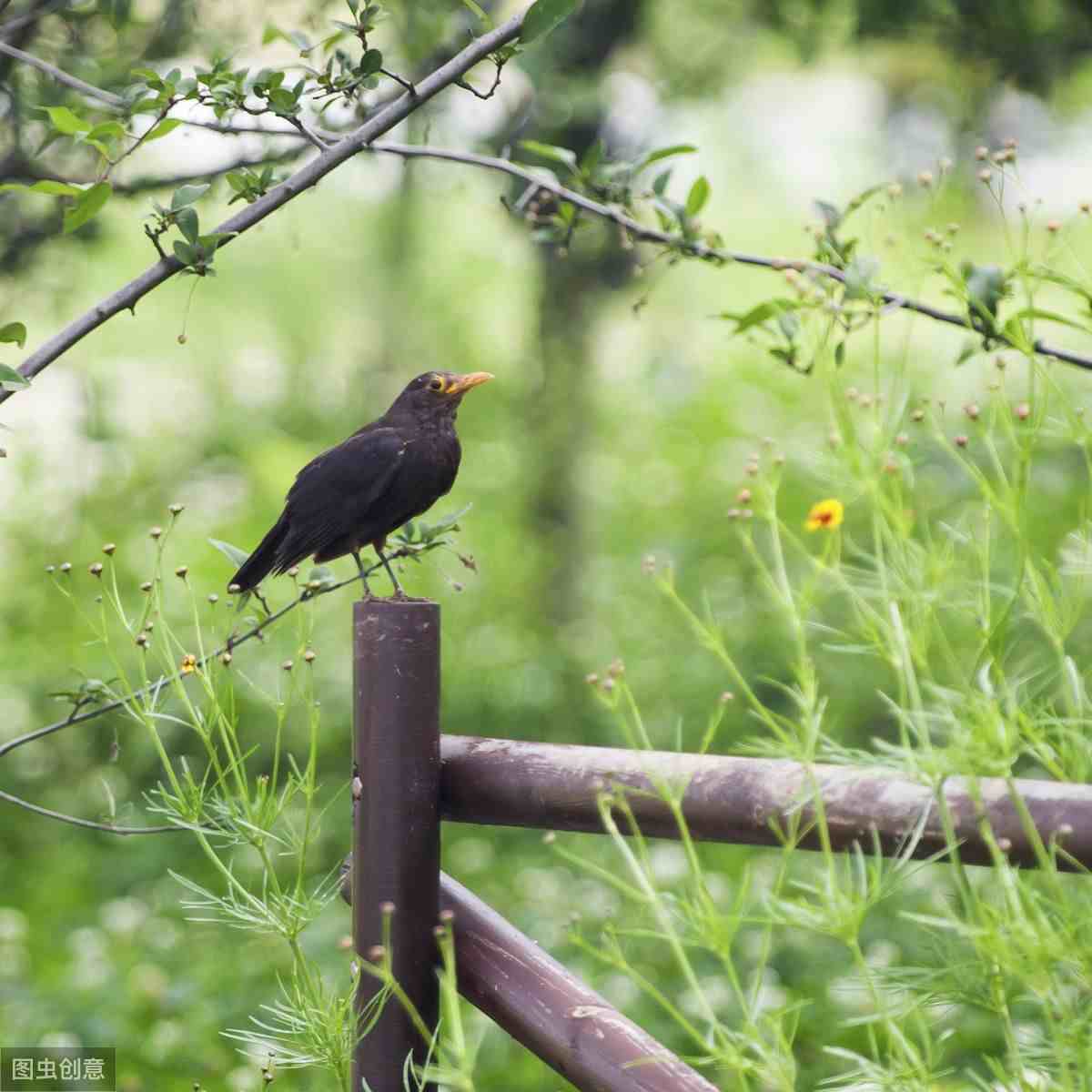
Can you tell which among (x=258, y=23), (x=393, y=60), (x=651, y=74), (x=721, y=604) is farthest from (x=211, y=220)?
(x=721, y=604)

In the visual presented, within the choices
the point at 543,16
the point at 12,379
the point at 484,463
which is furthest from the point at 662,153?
the point at 484,463

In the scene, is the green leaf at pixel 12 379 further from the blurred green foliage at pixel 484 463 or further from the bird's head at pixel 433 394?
the bird's head at pixel 433 394

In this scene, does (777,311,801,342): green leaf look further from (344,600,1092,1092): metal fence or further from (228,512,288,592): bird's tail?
(228,512,288,592): bird's tail

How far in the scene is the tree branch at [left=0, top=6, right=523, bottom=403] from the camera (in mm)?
1492

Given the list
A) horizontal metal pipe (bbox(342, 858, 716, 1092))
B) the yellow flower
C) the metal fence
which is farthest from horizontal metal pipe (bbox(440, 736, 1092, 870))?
the yellow flower

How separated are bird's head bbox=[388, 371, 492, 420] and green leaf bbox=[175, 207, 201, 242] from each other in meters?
0.70

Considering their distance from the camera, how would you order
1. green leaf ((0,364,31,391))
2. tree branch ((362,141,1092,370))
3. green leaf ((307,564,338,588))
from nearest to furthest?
green leaf ((0,364,31,391))
tree branch ((362,141,1092,370))
green leaf ((307,564,338,588))

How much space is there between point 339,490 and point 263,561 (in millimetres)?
148

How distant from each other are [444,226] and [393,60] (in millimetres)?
3980

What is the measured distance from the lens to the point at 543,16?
1.48 m

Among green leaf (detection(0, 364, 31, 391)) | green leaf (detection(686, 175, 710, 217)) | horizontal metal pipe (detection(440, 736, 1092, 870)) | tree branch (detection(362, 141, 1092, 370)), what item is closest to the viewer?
horizontal metal pipe (detection(440, 736, 1092, 870))

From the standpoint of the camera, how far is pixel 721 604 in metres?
5.96

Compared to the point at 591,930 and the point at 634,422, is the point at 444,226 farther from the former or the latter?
the point at 591,930

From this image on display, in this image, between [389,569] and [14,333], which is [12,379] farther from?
[389,569]
